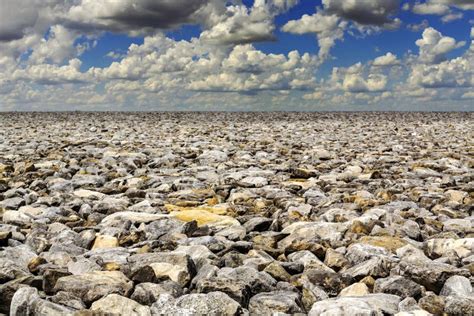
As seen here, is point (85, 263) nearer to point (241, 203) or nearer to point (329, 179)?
point (241, 203)

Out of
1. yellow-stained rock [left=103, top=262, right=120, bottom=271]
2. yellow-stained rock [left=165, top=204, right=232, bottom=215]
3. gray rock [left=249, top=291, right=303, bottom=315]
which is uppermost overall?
yellow-stained rock [left=165, top=204, right=232, bottom=215]

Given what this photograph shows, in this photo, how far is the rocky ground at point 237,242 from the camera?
4.02 metres

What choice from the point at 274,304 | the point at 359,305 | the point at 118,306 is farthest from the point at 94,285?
the point at 359,305

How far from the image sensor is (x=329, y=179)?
9.91 metres

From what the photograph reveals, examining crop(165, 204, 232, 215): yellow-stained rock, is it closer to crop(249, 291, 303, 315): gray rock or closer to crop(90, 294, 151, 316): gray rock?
crop(249, 291, 303, 315): gray rock

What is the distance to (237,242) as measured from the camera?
5543mm

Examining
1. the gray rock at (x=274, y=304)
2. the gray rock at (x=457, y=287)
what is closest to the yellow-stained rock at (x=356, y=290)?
the gray rock at (x=274, y=304)

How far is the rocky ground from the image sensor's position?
4.02 meters

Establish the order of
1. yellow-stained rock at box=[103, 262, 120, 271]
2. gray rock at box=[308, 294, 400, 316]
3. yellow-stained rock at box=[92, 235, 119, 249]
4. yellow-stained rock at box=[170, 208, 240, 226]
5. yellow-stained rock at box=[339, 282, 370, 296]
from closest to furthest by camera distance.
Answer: gray rock at box=[308, 294, 400, 316] → yellow-stained rock at box=[339, 282, 370, 296] → yellow-stained rock at box=[103, 262, 120, 271] → yellow-stained rock at box=[92, 235, 119, 249] → yellow-stained rock at box=[170, 208, 240, 226]

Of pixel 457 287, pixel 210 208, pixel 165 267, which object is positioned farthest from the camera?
pixel 210 208

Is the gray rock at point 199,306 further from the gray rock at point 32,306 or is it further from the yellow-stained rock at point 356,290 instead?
the yellow-stained rock at point 356,290

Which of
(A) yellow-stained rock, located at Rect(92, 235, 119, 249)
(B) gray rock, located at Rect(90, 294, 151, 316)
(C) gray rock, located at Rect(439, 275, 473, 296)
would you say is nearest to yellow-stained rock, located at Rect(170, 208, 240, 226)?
(A) yellow-stained rock, located at Rect(92, 235, 119, 249)

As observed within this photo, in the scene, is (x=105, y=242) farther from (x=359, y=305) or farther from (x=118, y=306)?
(x=359, y=305)

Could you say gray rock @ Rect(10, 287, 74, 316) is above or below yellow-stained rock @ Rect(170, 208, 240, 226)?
below
